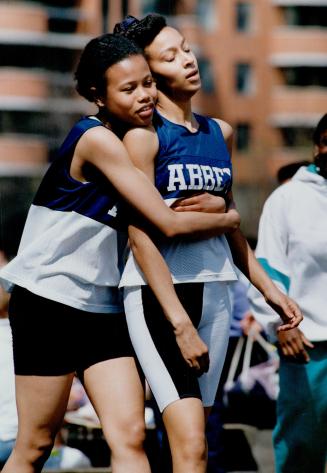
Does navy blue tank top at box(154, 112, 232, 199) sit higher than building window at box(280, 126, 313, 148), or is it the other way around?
navy blue tank top at box(154, 112, 232, 199)

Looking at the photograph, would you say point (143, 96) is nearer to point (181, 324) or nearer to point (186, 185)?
point (186, 185)

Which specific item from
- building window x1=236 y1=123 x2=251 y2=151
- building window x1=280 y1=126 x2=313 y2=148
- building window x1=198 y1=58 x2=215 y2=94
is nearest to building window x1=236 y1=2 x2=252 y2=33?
building window x1=198 y1=58 x2=215 y2=94

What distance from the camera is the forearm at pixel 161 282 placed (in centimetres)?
410

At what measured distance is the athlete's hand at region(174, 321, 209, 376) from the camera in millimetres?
4098

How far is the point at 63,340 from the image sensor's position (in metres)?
4.36

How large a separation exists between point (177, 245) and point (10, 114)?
56.5 metres

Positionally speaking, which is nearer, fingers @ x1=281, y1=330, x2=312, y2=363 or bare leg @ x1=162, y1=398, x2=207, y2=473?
bare leg @ x1=162, y1=398, x2=207, y2=473

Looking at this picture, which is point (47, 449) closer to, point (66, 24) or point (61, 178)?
point (61, 178)

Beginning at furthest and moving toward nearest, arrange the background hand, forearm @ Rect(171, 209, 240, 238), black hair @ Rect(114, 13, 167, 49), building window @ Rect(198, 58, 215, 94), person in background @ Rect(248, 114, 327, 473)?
building window @ Rect(198, 58, 215, 94)
the background hand
person in background @ Rect(248, 114, 327, 473)
black hair @ Rect(114, 13, 167, 49)
forearm @ Rect(171, 209, 240, 238)

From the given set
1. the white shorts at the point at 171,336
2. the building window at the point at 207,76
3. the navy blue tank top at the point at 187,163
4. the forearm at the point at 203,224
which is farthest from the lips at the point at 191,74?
the building window at the point at 207,76

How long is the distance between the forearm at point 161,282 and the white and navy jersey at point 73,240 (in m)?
0.22

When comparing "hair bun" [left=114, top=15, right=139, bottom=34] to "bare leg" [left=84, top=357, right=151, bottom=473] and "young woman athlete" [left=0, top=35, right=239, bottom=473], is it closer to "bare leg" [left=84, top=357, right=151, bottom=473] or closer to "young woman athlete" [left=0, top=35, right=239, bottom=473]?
"young woman athlete" [left=0, top=35, right=239, bottom=473]

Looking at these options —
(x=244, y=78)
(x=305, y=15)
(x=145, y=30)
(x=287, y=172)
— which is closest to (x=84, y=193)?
(x=145, y=30)

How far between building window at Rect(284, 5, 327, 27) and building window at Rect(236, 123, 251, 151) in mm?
6126
